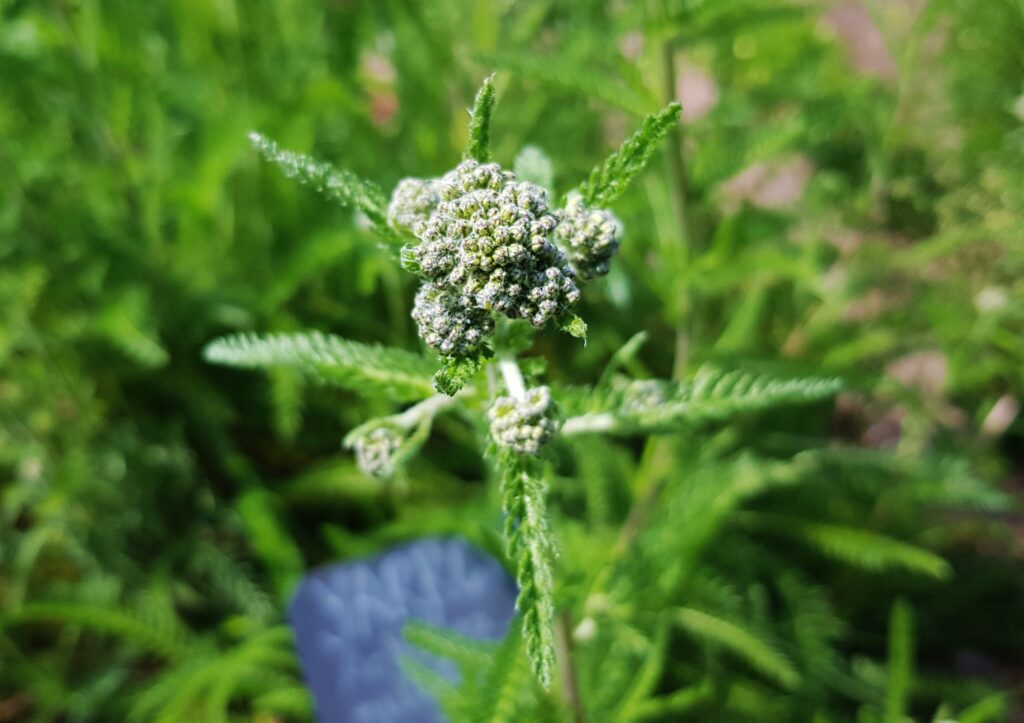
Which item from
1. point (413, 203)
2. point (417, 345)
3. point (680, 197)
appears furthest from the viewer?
point (417, 345)

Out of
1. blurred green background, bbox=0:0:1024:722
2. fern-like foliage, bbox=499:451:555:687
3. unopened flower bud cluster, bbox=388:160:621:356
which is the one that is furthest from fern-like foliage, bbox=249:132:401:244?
blurred green background, bbox=0:0:1024:722

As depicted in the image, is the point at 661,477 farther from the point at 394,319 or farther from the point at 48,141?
the point at 48,141

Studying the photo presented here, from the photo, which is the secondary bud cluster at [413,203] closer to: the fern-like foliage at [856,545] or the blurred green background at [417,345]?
the blurred green background at [417,345]

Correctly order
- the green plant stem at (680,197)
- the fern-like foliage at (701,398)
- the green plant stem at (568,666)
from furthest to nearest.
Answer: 1. the green plant stem at (680,197)
2. the green plant stem at (568,666)
3. the fern-like foliage at (701,398)

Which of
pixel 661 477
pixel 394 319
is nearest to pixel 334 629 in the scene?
pixel 661 477

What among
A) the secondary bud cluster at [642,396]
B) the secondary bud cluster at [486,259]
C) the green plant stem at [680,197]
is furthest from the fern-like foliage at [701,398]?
the green plant stem at [680,197]

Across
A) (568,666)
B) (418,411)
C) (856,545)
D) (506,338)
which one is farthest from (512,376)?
(856,545)

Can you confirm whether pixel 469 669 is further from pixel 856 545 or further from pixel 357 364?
pixel 856 545
